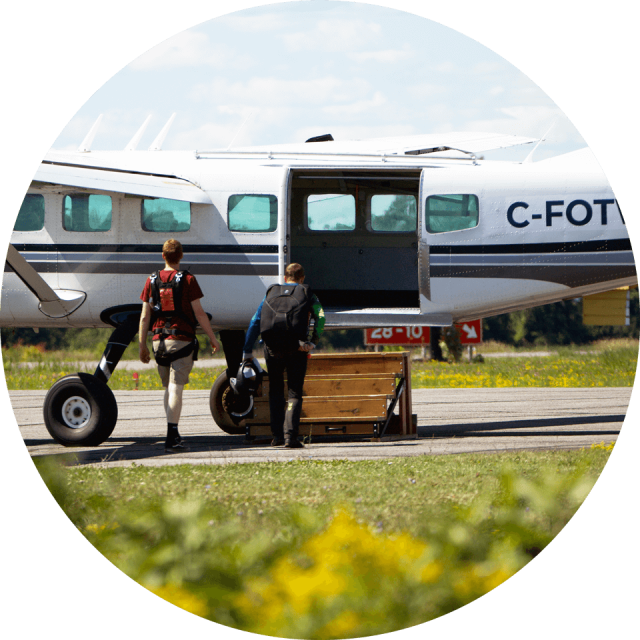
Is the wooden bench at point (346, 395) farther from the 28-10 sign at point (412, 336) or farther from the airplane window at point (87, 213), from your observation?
the 28-10 sign at point (412, 336)

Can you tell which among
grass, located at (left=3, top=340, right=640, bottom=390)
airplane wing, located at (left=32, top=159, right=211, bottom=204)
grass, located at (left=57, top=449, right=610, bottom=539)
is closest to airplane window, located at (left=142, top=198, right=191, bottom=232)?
airplane wing, located at (left=32, top=159, right=211, bottom=204)

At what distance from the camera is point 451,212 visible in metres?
9.69

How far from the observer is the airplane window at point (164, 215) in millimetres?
9773

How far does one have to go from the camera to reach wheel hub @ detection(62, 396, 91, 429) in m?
9.47

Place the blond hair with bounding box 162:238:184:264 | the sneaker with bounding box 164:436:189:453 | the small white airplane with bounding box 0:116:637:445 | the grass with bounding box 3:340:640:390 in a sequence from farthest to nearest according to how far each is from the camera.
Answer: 1. the grass with bounding box 3:340:640:390
2. the small white airplane with bounding box 0:116:637:445
3. the sneaker with bounding box 164:436:189:453
4. the blond hair with bounding box 162:238:184:264

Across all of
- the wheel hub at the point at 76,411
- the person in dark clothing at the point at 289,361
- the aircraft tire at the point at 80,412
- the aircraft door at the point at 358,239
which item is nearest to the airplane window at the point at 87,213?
the aircraft tire at the point at 80,412

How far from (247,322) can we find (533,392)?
29.7 ft

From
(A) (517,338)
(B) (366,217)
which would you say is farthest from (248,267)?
(A) (517,338)

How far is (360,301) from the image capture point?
1147 centimetres

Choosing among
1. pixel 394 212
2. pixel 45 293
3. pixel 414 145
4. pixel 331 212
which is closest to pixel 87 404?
pixel 45 293

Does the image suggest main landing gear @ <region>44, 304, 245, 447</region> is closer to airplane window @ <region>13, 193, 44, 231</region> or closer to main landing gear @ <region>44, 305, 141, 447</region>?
main landing gear @ <region>44, 305, 141, 447</region>

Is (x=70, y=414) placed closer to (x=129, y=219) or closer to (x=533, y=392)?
(x=129, y=219)

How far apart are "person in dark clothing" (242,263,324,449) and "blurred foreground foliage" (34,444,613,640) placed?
3894mm

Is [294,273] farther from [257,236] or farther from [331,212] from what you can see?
[331,212]
